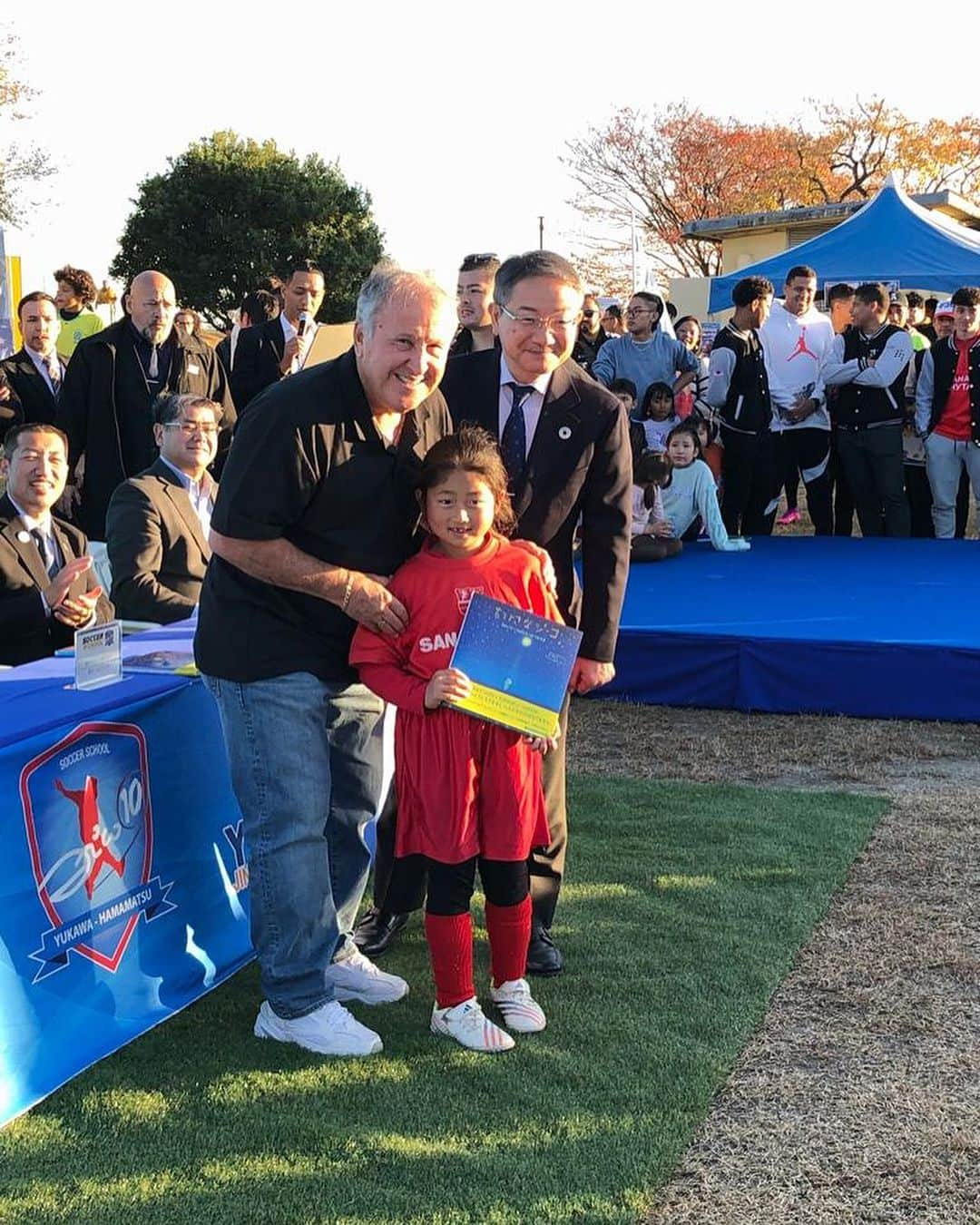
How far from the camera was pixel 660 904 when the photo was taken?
3910 mm

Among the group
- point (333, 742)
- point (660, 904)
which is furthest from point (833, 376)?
point (333, 742)

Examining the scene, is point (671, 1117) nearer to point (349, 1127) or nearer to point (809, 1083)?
point (809, 1083)

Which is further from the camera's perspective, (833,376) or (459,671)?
(833,376)

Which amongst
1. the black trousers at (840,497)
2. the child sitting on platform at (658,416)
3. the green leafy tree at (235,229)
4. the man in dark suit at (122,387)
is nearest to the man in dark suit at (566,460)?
the man in dark suit at (122,387)

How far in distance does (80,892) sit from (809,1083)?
161 centimetres

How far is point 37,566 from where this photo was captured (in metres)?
4.21

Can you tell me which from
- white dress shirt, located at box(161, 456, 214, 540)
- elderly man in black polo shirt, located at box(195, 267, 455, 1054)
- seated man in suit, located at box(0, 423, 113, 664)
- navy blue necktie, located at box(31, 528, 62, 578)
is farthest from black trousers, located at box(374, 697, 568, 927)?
white dress shirt, located at box(161, 456, 214, 540)

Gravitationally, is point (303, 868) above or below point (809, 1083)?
above

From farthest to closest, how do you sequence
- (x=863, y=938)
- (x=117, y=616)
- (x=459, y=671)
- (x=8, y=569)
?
(x=117, y=616) → (x=8, y=569) → (x=863, y=938) → (x=459, y=671)

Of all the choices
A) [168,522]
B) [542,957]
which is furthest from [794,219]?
[542,957]

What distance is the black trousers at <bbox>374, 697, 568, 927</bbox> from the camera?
11.5ft

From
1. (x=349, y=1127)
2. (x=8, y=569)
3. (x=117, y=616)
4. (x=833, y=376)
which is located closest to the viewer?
(x=349, y=1127)

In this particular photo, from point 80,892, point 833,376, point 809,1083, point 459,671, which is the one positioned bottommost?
point 809,1083

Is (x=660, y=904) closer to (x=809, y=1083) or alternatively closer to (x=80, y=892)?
(x=809, y=1083)
